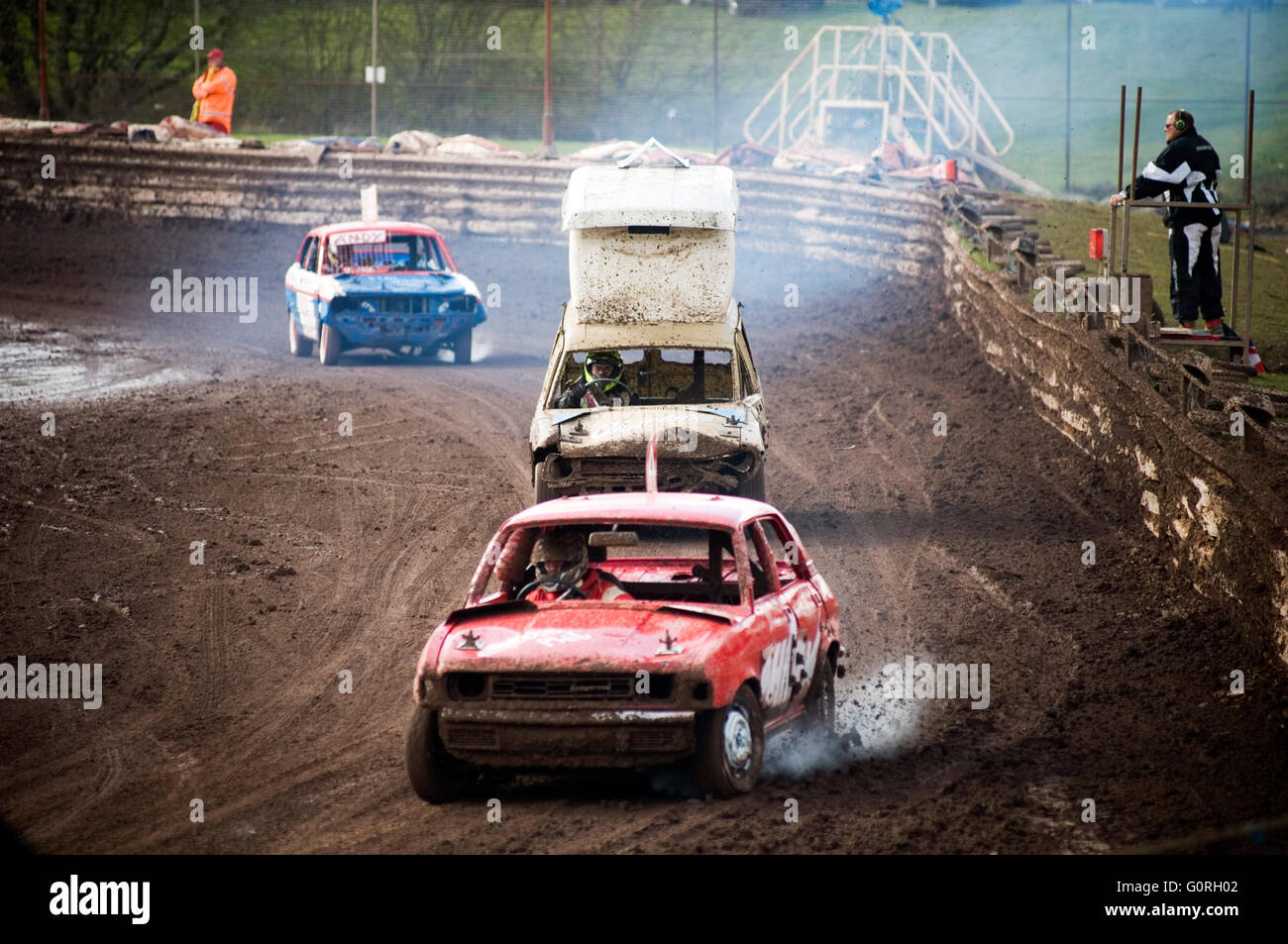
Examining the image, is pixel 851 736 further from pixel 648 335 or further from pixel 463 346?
pixel 463 346

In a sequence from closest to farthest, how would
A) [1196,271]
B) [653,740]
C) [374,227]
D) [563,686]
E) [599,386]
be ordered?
[653,740] < [563,686] < [599,386] < [1196,271] < [374,227]

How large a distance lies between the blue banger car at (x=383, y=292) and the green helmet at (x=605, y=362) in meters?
7.23

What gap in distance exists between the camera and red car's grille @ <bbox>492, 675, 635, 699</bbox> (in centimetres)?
705

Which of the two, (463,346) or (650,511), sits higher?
(650,511)

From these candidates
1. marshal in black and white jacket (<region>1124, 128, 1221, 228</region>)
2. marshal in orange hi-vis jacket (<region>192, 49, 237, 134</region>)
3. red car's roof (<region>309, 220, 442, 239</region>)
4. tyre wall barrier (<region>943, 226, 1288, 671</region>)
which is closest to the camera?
tyre wall barrier (<region>943, 226, 1288, 671</region>)

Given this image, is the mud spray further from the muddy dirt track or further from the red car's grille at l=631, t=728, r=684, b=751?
the red car's grille at l=631, t=728, r=684, b=751

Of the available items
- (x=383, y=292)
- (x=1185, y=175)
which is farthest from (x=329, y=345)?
(x=1185, y=175)

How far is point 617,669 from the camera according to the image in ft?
23.0

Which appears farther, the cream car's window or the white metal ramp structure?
the white metal ramp structure

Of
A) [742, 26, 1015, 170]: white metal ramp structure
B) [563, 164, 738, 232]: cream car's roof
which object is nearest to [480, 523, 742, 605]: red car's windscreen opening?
[563, 164, 738, 232]: cream car's roof

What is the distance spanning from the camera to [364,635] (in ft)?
34.3

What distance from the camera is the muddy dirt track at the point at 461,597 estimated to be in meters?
7.18

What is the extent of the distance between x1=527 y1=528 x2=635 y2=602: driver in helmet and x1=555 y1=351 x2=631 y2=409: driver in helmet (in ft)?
13.6

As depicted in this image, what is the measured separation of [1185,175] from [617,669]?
863cm
